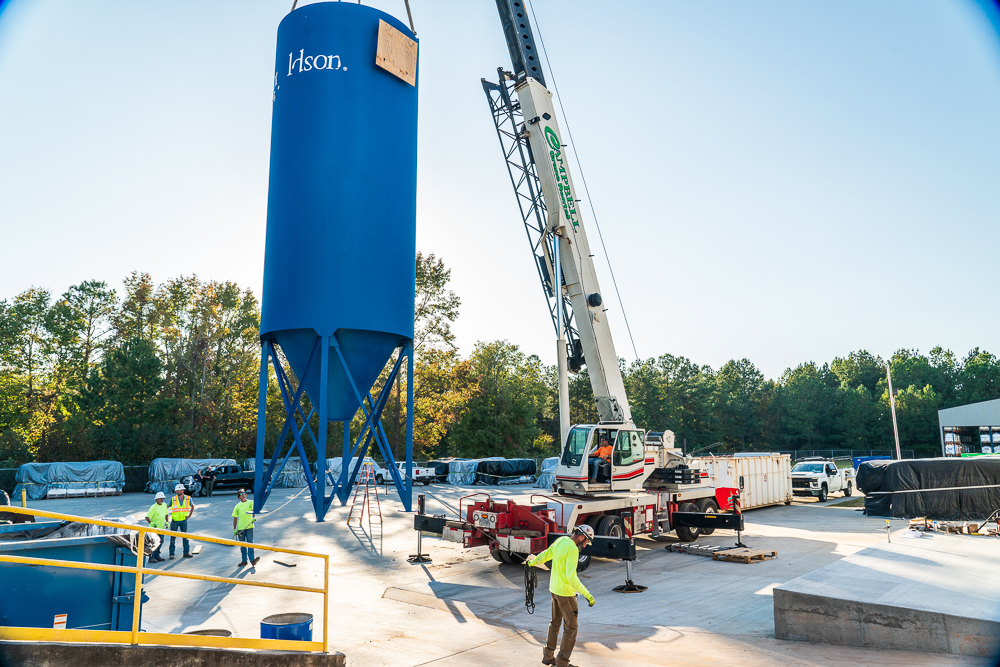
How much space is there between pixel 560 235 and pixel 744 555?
8.33 m

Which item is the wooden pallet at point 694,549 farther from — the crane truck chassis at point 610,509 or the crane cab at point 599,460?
the crane cab at point 599,460

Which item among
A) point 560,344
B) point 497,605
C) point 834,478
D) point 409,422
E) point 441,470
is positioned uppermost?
point 560,344

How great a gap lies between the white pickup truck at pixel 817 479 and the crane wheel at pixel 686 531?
13.7 metres

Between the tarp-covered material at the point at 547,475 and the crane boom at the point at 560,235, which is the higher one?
the crane boom at the point at 560,235

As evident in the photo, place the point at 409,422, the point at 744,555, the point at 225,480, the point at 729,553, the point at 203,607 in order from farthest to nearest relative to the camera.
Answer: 1. the point at 225,480
2. the point at 409,422
3. the point at 729,553
4. the point at 744,555
5. the point at 203,607

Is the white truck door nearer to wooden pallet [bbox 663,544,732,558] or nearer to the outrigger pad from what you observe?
wooden pallet [bbox 663,544,732,558]

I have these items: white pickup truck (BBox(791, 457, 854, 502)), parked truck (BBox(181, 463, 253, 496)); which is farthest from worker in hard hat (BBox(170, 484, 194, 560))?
white pickup truck (BBox(791, 457, 854, 502))

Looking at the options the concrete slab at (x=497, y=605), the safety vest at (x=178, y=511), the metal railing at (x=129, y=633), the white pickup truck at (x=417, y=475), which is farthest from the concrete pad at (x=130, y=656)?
the white pickup truck at (x=417, y=475)

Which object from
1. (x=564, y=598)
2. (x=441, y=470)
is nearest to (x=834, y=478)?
(x=441, y=470)

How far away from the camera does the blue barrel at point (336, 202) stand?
15.6 metres

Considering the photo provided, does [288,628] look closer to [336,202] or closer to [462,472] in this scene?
[336,202]

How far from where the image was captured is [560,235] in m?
15.8

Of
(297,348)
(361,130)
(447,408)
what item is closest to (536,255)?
(361,130)

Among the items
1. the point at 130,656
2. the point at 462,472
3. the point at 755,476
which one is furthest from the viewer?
the point at 462,472
